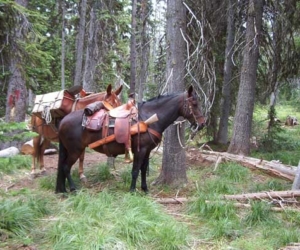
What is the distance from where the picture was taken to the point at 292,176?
7250 mm

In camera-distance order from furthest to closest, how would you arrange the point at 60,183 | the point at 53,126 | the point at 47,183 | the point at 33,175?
the point at 33,175
the point at 53,126
the point at 47,183
the point at 60,183

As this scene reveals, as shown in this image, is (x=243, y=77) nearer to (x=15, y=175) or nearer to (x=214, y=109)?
(x=214, y=109)

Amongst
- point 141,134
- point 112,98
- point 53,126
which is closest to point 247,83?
point 112,98

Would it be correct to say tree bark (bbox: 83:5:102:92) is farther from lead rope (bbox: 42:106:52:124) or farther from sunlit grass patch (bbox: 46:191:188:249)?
sunlit grass patch (bbox: 46:191:188:249)

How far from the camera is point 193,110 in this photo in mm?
6277

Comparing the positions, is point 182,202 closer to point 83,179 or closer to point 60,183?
point 60,183

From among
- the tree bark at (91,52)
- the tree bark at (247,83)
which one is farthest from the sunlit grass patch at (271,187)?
the tree bark at (91,52)

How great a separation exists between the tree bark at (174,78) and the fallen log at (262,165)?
1724 millimetres

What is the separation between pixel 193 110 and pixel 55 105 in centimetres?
292

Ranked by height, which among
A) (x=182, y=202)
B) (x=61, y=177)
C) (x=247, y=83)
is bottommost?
(x=182, y=202)

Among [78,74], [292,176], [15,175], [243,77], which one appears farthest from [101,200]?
[78,74]

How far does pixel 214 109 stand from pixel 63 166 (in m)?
6.82

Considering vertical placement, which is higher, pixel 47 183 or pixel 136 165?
pixel 136 165

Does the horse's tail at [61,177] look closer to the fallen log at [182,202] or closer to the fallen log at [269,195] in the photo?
the fallen log at [182,202]
